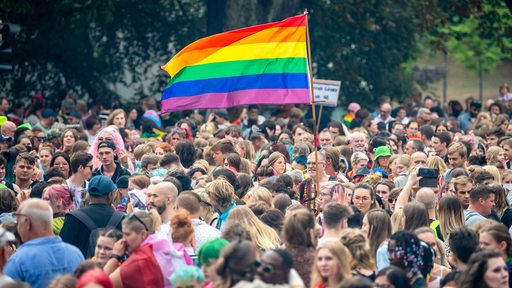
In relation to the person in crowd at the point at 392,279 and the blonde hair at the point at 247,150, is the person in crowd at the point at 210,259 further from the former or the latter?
the blonde hair at the point at 247,150

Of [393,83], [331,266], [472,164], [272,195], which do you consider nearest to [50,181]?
[272,195]

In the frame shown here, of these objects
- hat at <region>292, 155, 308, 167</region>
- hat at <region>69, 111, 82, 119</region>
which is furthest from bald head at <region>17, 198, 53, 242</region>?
hat at <region>69, 111, 82, 119</region>

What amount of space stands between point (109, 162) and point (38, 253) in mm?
5179

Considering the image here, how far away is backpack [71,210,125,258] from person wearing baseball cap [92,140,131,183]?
3.08 m

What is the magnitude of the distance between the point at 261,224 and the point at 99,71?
1930cm

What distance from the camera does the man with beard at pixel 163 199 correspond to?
32.4 feet

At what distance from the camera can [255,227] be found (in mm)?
9250

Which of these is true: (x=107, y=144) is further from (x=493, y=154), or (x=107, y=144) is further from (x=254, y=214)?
(x=493, y=154)

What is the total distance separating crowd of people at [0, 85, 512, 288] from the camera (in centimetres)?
775

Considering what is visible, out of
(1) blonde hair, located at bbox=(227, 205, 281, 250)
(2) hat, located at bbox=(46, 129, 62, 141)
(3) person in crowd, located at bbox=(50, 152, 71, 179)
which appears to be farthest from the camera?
(2) hat, located at bbox=(46, 129, 62, 141)

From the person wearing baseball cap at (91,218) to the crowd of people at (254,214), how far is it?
0.01 m

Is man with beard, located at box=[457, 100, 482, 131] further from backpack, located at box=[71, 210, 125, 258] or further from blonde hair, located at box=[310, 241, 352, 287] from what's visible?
blonde hair, located at box=[310, 241, 352, 287]

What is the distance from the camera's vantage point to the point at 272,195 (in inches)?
462

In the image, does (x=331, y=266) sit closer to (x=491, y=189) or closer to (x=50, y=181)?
(x=491, y=189)
